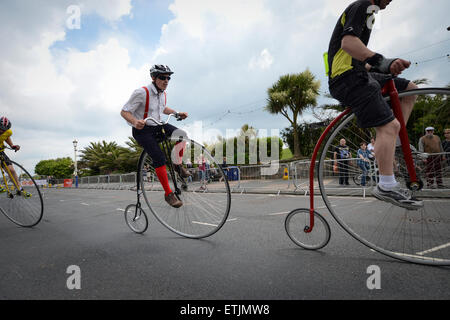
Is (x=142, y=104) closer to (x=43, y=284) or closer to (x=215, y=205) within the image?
(x=215, y=205)

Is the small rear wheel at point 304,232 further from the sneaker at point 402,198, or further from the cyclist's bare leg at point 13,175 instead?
the cyclist's bare leg at point 13,175

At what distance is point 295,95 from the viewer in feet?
85.1

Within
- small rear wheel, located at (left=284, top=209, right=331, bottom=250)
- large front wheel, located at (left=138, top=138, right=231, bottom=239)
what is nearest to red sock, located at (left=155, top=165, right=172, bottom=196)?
large front wheel, located at (left=138, top=138, right=231, bottom=239)

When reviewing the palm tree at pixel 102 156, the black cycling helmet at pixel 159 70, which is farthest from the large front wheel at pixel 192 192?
the palm tree at pixel 102 156

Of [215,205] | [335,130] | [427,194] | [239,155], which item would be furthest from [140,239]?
[239,155]

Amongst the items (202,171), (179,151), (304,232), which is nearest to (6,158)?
(179,151)

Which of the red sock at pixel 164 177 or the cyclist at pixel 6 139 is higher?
the cyclist at pixel 6 139

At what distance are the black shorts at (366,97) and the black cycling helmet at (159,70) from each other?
2.18 metres

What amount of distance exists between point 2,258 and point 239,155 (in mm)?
31950

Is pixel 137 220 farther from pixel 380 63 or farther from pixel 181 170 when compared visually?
pixel 380 63

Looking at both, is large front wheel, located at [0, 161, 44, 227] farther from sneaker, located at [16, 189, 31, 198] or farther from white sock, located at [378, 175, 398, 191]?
white sock, located at [378, 175, 398, 191]

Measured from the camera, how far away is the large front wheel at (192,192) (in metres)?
3.26

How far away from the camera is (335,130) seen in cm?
232

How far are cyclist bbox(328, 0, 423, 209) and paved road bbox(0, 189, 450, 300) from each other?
649 mm
